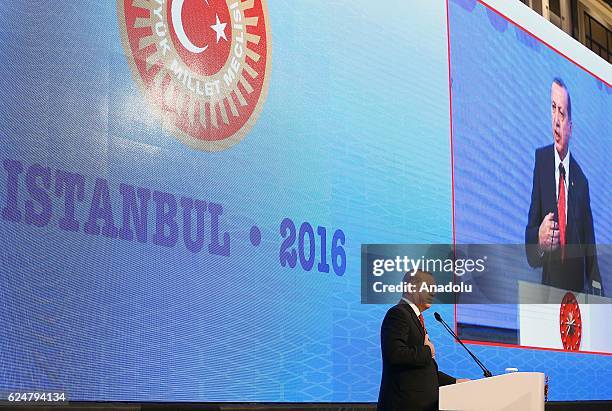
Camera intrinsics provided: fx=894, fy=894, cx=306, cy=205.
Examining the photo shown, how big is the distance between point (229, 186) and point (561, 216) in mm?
3050

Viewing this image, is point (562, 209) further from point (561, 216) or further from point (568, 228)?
point (568, 228)

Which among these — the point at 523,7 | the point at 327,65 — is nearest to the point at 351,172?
the point at 327,65

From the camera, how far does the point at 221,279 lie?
382 centimetres

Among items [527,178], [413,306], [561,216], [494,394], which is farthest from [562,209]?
[494,394]

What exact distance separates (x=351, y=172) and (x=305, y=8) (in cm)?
85

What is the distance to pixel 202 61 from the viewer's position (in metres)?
3.86

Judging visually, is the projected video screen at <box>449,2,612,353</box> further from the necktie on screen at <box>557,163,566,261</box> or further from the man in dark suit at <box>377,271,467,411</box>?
the man in dark suit at <box>377,271,467,411</box>

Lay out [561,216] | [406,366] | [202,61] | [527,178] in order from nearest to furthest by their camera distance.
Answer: [406,366]
[202,61]
[527,178]
[561,216]

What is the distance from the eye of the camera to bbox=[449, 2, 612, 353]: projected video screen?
5.36 metres

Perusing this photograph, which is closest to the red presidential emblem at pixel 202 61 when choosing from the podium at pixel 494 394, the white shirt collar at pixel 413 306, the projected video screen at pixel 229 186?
the projected video screen at pixel 229 186

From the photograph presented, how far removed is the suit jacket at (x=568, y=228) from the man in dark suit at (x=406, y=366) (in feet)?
8.09

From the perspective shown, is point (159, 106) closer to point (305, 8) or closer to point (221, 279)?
point (221, 279)

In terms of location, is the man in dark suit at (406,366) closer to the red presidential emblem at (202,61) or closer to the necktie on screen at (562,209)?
the red presidential emblem at (202,61)

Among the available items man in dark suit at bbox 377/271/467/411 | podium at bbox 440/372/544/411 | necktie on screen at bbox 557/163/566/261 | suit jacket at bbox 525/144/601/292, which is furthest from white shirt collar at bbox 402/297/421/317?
necktie on screen at bbox 557/163/566/261
